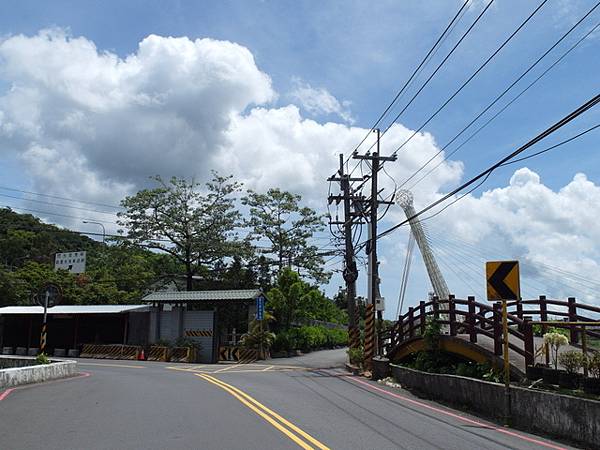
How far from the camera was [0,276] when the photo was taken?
53750 mm

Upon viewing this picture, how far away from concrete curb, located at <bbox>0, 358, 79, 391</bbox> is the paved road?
2.26ft

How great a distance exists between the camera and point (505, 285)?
11.4m


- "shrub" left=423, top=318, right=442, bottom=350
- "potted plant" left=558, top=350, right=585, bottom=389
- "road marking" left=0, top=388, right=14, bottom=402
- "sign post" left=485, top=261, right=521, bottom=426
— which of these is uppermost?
"sign post" left=485, top=261, right=521, bottom=426

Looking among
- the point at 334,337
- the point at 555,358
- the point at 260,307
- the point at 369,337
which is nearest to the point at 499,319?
the point at 555,358

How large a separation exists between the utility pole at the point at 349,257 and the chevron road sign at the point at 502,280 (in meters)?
16.9

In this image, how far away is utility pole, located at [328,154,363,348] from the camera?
93.2ft

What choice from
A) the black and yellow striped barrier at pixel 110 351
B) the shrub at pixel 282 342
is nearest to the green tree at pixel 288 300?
the shrub at pixel 282 342

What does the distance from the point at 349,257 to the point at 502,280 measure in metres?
17.6

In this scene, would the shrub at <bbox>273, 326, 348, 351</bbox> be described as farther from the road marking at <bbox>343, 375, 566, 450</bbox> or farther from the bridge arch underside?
the road marking at <bbox>343, 375, 566, 450</bbox>

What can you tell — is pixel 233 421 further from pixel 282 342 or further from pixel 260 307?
pixel 282 342

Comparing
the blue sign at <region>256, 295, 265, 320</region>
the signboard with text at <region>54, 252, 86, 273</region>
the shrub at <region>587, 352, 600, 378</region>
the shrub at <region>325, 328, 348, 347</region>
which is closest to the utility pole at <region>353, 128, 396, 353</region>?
the blue sign at <region>256, 295, 265, 320</region>

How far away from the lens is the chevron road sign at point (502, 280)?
11.3 meters

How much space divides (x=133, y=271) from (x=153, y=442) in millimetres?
52804

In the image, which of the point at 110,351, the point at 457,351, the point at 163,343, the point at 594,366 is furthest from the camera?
the point at 110,351
